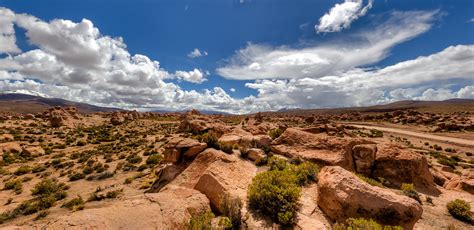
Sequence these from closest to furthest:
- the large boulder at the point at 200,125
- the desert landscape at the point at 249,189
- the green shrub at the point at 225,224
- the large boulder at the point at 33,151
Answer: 1. the green shrub at the point at 225,224
2. the desert landscape at the point at 249,189
3. the large boulder at the point at 33,151
4. the large boulder at the point at 200,125

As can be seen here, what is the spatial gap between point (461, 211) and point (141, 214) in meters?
13.4

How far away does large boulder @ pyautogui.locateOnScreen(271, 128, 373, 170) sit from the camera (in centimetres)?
1295

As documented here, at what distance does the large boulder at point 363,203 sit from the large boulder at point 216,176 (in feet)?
11.7

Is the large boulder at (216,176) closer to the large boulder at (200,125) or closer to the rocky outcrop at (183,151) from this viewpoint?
the rocky outcrop at (183,151)

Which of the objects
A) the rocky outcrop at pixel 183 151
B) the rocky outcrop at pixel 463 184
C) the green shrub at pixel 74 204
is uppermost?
the rocky outcrop at pixel 183 151

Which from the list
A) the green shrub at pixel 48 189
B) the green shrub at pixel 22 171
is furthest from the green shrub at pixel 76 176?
the green shrub at pixel 22 171

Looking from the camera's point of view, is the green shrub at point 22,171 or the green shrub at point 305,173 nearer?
the green shrub at point 305,173

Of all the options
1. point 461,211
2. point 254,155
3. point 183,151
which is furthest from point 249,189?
point 461,211

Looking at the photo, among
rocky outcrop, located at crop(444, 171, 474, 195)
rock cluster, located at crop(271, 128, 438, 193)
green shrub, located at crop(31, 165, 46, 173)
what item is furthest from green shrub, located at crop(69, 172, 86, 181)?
rocky outcrop, located at crop(444, 171, 474, 195)

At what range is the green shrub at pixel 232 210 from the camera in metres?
7.15

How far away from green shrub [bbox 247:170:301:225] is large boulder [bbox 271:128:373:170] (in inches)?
227

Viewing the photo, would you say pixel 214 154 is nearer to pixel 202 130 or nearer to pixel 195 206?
pixel 195 206

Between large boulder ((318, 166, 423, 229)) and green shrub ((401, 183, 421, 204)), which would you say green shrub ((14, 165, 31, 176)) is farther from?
green shrub ((401, 183, 421, 204))

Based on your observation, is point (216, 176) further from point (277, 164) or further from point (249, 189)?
point (277, 164)
